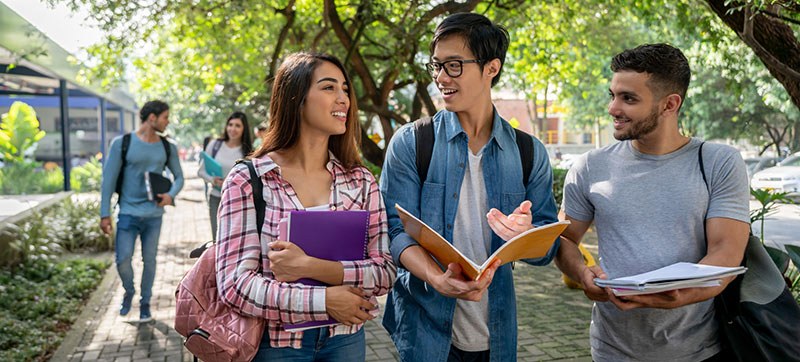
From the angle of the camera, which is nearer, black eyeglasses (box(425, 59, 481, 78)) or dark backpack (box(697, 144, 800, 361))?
dark backpack (box(697, 144, 800, 361))

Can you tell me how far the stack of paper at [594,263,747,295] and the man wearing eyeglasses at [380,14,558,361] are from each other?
1.49 feet

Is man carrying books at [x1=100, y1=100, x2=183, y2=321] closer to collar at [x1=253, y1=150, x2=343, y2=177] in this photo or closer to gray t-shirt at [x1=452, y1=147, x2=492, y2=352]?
collar at [x1=253, y1=150, x2=343, y2=177]

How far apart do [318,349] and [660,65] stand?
66.6 inches

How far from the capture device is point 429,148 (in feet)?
7.98

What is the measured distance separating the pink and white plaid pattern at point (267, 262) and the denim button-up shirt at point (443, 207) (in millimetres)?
106

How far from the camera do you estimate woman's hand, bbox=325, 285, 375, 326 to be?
210cm

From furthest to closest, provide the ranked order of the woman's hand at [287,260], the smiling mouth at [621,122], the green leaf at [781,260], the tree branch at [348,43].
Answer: the tree branch at [348,43] < the green leaf at [781,260] < the smiling mouth at [621,122] < the woman's hand at [287,260]

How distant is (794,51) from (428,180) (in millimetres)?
3351

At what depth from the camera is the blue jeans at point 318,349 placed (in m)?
2.19

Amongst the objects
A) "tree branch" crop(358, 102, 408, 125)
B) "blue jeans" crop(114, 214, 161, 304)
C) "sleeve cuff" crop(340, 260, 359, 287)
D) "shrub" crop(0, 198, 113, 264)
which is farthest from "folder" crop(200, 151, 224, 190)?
"sleeve cuff" crop(340, 260, 359, 287)

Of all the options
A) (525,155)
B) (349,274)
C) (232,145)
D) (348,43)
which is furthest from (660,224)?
(348,43)

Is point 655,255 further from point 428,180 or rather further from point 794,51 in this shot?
point 794,51

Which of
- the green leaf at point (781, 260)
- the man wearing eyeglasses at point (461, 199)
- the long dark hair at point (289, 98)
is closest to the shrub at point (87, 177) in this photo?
the long dark hair at point (289, 98)

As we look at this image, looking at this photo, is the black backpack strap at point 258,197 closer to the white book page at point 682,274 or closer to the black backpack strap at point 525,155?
the black backpack strap at point 525,155
